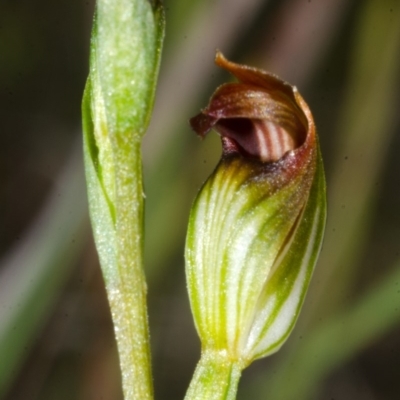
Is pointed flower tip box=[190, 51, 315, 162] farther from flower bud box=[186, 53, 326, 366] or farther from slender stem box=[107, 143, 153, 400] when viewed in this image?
slender stem box=[107, 143, 153, 400]

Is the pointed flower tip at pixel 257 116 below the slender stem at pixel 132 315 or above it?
above

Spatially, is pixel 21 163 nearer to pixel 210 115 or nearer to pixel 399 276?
pixel 399 276

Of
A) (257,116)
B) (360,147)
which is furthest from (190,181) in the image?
(257,116)

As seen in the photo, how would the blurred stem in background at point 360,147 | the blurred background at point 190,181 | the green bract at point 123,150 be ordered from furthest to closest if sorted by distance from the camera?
the blurred stem in background at point 360,147 → the blurred background at point 190,181 → the green bract at point 123,150

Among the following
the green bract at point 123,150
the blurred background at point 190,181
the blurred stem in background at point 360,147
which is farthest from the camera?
the blurred stem in background at point 360,147

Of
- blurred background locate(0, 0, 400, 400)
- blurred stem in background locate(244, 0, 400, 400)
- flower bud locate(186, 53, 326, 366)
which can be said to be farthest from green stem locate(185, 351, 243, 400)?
blurred stem in background locate(244, 0, 400, 400)

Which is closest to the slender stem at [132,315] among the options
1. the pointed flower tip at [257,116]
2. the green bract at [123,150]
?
the green bract at [123,150]

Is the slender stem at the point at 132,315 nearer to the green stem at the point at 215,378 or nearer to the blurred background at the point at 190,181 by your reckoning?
the green stem at the point at 215,378

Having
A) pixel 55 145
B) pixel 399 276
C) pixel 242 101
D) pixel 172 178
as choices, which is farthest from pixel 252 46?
pixel 242 101

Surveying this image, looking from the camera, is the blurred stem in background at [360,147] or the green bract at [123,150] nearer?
the green bract at [123,150]
